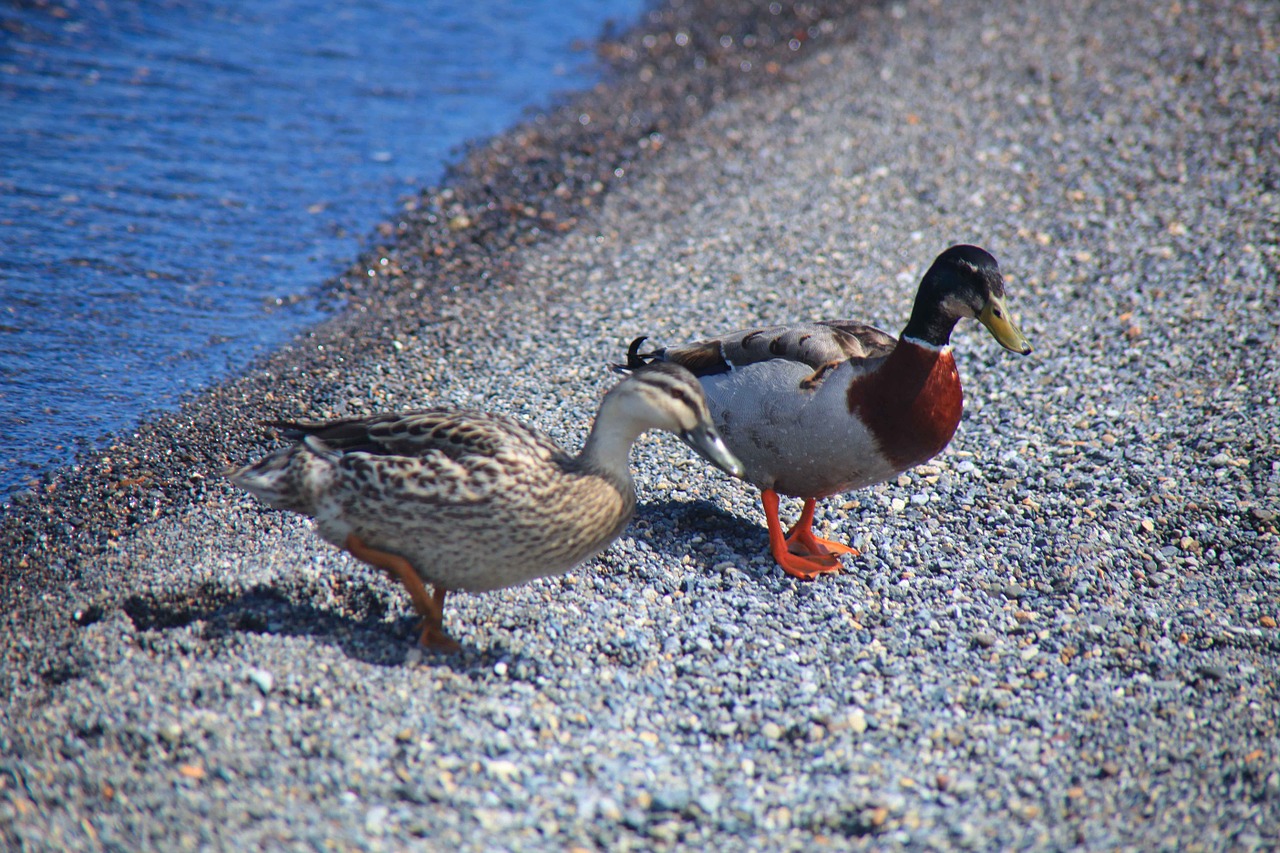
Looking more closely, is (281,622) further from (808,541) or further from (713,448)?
(808,541)

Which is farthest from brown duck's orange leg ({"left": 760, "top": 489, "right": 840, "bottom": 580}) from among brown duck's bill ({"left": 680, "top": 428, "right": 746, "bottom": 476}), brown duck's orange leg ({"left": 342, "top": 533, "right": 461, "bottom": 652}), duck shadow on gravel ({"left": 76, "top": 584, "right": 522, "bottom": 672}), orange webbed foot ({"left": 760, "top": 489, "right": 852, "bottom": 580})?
brown duck's orange leg ({"left": 342, "top": 533, "right": 461, "bottom": 652})

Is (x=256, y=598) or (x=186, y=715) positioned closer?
(x=186, y=715)

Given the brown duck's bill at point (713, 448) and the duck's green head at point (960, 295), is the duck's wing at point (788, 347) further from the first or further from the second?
the brown duck's bill at point (713, 448)

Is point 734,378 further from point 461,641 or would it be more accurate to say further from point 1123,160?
point 1123,160

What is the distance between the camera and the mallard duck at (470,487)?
3891 millimetres

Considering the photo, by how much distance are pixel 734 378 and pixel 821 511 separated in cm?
104

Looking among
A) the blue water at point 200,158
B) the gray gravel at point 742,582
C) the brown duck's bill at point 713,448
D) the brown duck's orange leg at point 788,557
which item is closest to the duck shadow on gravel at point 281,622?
the gray gravel at point 742,582

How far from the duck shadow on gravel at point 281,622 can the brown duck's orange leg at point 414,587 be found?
0.05 meters

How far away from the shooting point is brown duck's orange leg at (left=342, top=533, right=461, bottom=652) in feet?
13.2

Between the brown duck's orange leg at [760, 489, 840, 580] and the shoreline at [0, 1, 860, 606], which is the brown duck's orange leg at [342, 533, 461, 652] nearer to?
the shoreline at [0, 1, 860, 606]

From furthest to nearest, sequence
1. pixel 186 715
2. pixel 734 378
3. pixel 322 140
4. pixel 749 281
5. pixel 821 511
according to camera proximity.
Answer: pixel 322 140 → pixel 749 281 → pixel 821 511 → pixel 734 378 → pixel 186 715

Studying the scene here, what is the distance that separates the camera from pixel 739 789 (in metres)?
3.58

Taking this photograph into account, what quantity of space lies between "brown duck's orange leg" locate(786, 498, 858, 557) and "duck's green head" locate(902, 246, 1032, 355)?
104cm

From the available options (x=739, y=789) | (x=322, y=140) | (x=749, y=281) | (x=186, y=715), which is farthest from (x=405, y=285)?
(x=739, y=789)
